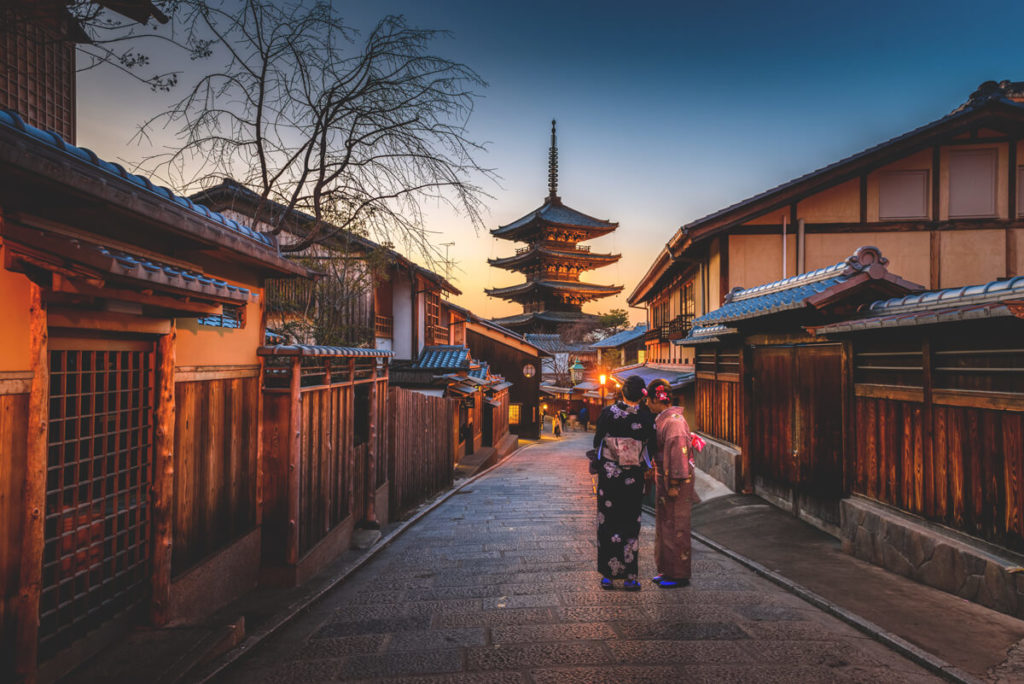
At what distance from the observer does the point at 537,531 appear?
7594 mm

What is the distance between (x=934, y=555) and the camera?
483cm

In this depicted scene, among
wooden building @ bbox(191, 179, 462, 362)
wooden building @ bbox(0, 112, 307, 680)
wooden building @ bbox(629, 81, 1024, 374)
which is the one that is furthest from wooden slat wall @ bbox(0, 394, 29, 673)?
wooden building @ bbox(629, 81, 1024, 374)

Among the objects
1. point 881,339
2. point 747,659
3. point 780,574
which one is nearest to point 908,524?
point 780,574

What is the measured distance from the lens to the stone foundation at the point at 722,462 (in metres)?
9.56

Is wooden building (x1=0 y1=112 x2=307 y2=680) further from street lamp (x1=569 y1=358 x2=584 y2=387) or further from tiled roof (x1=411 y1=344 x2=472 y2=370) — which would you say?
street lamp (x1=569 y1=358 x2=584 y2=387)

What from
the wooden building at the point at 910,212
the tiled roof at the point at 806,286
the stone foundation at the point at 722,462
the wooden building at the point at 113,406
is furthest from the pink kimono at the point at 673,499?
the wooden building at the point at 910,212

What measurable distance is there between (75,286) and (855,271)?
7.68 meters

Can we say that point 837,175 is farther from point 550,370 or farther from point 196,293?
point 550,370

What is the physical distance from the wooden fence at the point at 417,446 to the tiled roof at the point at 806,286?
590 centimetres

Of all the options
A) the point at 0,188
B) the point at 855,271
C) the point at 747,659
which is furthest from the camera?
the point at 855,271

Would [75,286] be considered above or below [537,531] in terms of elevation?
above

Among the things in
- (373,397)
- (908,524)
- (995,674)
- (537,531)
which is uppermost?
(373,397)

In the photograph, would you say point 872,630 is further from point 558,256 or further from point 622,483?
point 558,256

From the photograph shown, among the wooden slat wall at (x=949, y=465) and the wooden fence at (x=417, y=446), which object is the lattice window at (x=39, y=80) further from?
the wooden slat wall at (x=949, y=465)
